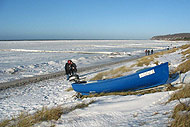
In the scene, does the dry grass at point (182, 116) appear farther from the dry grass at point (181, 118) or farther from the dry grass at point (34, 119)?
the dry grass at point (34, 119)

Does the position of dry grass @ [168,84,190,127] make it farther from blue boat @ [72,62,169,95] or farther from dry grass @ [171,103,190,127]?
blue boat @ [72,62,169,95]

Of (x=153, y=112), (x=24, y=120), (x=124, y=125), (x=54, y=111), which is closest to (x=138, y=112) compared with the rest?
(x=153, y=112)

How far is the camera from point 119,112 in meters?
3.57

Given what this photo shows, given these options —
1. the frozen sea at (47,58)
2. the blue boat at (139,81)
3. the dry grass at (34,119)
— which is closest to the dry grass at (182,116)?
the dry grass at (34,119)

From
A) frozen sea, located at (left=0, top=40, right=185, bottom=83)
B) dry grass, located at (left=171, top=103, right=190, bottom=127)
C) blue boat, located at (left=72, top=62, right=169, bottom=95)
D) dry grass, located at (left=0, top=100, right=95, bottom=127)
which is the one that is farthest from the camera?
frozen sea, located at (left=0, top=40, right=185, bottom=83)

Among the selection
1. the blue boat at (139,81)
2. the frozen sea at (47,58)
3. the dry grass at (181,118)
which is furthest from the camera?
the frozen sea at (47,58)

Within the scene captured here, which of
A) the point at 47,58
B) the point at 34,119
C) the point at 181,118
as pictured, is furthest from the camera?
the point at 47,58

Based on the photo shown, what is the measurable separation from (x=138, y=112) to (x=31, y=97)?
6.43m

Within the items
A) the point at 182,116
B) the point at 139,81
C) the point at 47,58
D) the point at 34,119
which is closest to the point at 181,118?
the point at 182,116

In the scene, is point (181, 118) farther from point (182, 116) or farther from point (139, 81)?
point (139, 81)

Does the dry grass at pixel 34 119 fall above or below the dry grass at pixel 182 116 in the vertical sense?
below

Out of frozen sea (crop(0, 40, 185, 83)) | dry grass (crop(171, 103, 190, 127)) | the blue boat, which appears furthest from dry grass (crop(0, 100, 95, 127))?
frozen sea (crop(0, 40, 185, 83))

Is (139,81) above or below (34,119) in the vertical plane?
above

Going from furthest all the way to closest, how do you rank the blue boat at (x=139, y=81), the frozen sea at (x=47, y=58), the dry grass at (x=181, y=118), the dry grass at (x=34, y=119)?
the frozen sea at (x=47, y=58) < the blue boat at (x=139, y=81) < the dry grass at (x=34, y=119) < the dry grass at (x=181, y=118)
